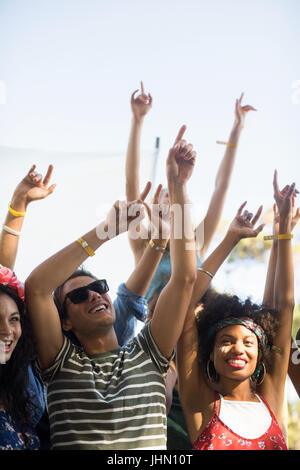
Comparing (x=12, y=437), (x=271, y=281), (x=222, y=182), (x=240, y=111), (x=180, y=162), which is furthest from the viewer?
(x=240, y=111)

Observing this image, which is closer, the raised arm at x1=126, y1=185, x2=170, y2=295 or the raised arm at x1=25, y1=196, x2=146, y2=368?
the raised arm at x1=25, y1=196, x2=146, y2=368

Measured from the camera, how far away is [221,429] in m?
1.72

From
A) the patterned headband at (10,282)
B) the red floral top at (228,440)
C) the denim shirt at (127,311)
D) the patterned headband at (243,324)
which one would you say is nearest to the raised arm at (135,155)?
the denim shirt at (127,311)

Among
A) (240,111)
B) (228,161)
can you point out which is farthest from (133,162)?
(240,111)

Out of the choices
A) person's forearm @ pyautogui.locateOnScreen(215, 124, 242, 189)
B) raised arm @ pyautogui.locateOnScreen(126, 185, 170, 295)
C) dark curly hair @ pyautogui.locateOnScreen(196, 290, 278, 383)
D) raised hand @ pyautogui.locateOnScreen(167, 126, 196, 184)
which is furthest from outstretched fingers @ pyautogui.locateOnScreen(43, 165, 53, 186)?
person's forearm @ pyautogui.locateOnScreen(215, 124, 242, 189)

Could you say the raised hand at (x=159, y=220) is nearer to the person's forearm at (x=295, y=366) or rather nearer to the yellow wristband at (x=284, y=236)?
the yellow wristband at (x=284, y=236)

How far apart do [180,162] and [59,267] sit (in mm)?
546

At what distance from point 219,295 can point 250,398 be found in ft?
1.33

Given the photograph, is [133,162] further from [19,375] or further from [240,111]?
[19,375]

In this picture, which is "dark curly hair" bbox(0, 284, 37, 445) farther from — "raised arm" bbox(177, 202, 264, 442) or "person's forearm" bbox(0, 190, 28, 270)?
Result: "raised arm" bbox(177, 202, 264, 442)

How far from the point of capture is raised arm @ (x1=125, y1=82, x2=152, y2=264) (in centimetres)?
228

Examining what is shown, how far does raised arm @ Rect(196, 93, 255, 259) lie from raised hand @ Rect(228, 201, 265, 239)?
0.96 feet

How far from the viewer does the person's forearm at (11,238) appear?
5.96ft

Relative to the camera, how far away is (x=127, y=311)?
201 centimetres
